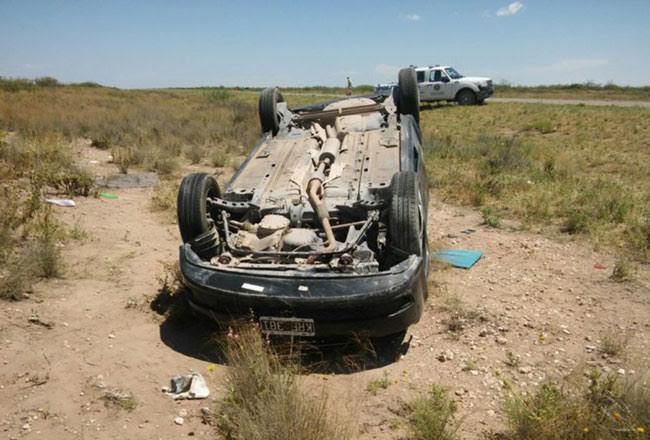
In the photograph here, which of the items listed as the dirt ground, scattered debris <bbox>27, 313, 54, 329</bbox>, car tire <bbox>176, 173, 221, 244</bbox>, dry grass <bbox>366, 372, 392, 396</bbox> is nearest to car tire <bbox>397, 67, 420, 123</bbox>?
the dirt ground

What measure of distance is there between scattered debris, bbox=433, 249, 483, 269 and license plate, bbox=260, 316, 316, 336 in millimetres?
2535

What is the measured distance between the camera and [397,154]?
5824 mm

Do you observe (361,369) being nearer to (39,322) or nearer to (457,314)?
(457,314)

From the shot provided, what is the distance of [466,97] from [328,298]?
22684mm

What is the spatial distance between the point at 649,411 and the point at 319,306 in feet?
6.38

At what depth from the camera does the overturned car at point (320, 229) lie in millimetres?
3619

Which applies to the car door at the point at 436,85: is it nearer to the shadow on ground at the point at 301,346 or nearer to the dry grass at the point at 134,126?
the dry grass at the point at 134,126

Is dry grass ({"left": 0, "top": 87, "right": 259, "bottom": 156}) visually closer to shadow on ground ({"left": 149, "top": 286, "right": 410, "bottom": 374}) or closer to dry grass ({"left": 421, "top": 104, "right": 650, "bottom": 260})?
dry grass ({"left": 421, "top": 104, "right": 650, "bottom": 260})

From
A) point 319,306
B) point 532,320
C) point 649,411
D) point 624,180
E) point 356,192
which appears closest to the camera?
point 649,411

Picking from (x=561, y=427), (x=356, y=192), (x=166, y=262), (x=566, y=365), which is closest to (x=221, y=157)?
(x=166, y=262)

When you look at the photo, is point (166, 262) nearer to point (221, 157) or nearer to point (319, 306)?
point (319, 306)

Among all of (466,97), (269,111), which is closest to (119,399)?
(269,111)

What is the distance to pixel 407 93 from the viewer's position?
266 inches

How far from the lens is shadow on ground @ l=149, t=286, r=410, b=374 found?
3.75m
